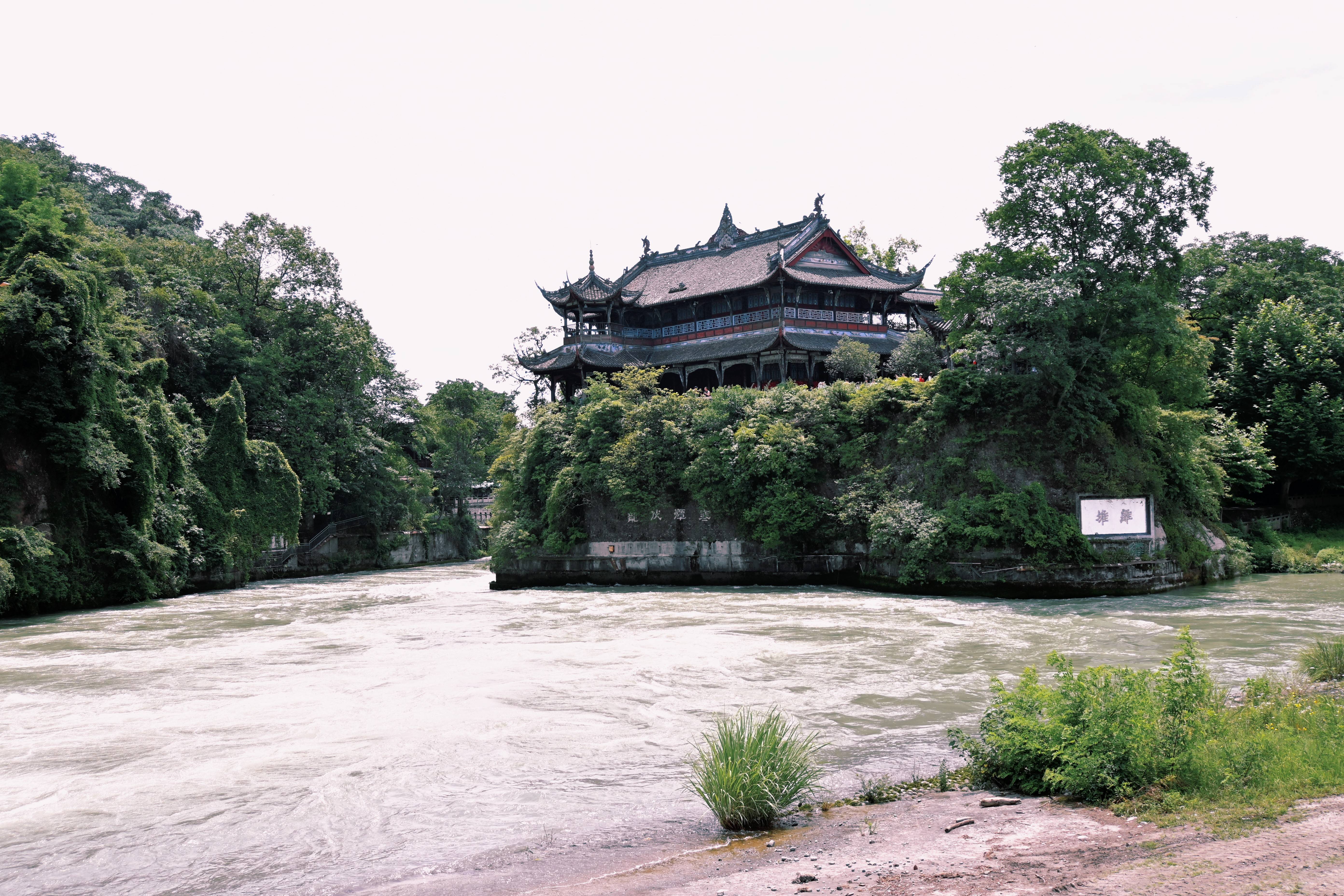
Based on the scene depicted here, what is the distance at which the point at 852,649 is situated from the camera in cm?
1526

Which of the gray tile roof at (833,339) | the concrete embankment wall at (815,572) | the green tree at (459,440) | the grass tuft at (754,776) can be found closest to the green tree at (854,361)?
the gray tile roof at (833,339)

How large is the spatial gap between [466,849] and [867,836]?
3.01 m

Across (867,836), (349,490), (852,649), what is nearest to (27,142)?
(349,490)

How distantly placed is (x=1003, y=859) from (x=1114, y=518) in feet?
69.0

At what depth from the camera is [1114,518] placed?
939 inches

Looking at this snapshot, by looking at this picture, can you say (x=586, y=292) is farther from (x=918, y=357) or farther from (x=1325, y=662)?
(x=1325, y=662)

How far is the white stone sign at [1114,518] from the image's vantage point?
2386 centimetres

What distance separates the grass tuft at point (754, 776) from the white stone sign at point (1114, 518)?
19552 mm

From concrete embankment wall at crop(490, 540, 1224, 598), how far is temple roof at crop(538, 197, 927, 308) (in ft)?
41.9

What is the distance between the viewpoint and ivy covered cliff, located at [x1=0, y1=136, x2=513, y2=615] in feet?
77.9

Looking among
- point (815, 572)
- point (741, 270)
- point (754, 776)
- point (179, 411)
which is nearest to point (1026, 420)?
point (815, 572)

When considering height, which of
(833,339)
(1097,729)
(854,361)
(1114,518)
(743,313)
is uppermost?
(743,313)

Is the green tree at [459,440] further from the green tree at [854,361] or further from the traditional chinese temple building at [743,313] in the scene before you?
the green tree at [854,361]

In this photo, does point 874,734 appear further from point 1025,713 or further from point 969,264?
point 969,264
